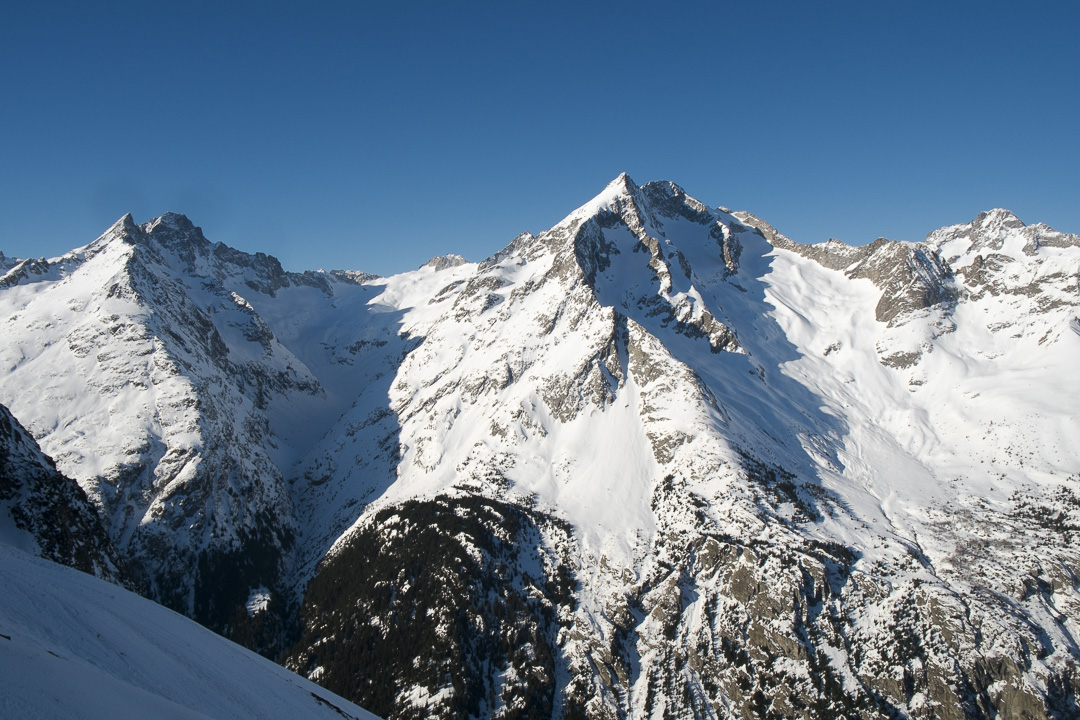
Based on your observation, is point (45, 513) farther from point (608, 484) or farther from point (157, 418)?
point (157, 418)

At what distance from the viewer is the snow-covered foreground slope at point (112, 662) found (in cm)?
1299

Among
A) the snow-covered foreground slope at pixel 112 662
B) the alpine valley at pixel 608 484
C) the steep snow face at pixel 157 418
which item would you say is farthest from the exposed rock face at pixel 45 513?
the steep snow face at pixel 157 418

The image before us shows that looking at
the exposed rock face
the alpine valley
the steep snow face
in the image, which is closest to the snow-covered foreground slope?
the exposed rock face

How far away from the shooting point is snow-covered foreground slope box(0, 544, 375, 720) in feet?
42.6

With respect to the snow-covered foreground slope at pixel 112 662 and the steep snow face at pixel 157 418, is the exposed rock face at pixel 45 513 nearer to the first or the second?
the snow-covered foreground slope at pixel 112 662

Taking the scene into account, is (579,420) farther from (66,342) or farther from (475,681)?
(66,342)

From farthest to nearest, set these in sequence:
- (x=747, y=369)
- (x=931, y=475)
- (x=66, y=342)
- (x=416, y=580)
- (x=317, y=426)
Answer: (x=317, y=426) → (x=747, y=369) → (x=66, y=342) → (x=931, y=475) → (x=416, y=580)

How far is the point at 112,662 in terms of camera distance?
63.2ft

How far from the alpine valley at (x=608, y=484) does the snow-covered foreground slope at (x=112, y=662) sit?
19563 mm

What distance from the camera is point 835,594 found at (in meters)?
84.1

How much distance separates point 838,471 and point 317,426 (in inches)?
5799

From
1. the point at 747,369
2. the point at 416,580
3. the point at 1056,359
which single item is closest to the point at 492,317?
the point at 747,369

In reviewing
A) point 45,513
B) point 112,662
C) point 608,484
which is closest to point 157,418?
point 45,513

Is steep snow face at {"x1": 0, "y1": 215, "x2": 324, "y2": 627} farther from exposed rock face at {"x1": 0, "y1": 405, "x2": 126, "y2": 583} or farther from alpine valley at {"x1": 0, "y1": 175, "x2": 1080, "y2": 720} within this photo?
exposed rock face at {"x1": 0, "y1": 405, "x2": 126, "y2": 583}
